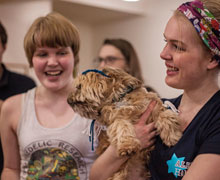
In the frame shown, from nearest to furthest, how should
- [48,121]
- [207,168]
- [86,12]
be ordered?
[207,168] < [48,121] < [86,12]

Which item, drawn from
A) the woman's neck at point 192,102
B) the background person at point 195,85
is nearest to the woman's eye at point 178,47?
the background person at point 195,85

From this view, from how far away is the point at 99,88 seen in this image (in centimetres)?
134

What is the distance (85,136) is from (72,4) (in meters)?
2.17

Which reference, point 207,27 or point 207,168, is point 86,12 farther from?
point 207,168

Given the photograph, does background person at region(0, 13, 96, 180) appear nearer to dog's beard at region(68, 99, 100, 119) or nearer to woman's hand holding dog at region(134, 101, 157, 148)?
dog's beard at region(68, 99, 100, 119)

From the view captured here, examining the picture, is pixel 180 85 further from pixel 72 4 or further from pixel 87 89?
pixel 72 4

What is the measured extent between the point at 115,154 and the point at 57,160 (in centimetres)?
47

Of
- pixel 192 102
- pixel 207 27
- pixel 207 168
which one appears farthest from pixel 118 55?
pixel 207 168

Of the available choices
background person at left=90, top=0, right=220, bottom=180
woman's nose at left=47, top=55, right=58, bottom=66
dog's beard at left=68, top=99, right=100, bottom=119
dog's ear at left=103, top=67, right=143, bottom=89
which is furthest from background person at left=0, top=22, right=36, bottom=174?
background person at left=90, top=0, right=220, bottom=180

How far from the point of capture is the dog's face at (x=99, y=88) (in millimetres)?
1341

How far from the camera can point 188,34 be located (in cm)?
112

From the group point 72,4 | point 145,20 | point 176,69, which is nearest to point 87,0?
point 72,4

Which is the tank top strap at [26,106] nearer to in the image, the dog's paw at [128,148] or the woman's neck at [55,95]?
the woman's neck at [55,95]

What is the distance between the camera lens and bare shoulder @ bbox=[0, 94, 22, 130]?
1.73 metres
